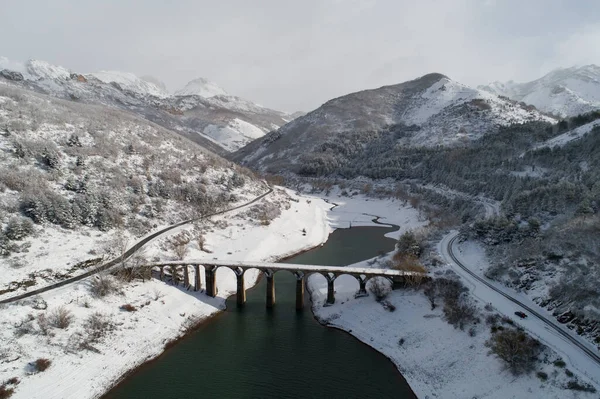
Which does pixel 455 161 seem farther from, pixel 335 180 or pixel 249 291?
pixel 249 291

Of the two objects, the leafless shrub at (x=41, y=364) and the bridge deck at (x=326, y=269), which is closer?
the leafless shrub at (x=41, y=364)

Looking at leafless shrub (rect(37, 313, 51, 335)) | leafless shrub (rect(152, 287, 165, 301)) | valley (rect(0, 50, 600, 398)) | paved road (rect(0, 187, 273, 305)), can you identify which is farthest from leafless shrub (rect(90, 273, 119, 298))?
leafless shrub (rect(37, 313, 51, 335))

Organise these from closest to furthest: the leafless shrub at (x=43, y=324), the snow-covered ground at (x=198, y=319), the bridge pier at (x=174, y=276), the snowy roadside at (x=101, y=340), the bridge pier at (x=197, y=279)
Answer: the snow-covered ground at (x=198, y=319)
the snowy roadside at (x=101, y=340)
the leafless shrub at (x=43, y=324)
the bridge pier at (x=174, y=276)
the bridge pier at (x=197, y=279)

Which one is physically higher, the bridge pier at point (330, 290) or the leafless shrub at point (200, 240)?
the leafless shrub at point (200, 240)

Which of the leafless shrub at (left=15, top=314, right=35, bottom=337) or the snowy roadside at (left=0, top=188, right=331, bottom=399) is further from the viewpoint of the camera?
the leafless shrub at (left=15, top=314, right=35, bottom=337)

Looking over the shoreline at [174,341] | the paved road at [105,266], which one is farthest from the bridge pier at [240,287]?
the paved road at [105,266]

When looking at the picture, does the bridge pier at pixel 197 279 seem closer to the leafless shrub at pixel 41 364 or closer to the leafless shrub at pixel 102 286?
the leafless shrub at pixel 102 286

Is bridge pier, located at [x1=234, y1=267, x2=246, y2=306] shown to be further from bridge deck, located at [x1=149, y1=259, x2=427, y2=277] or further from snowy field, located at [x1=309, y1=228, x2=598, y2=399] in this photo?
snowy field, located at [x1=309, y1=228, x2=598, y2=399]

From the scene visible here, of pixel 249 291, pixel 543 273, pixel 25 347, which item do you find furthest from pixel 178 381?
pixel 543 273

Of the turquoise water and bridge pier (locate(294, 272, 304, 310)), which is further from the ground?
bridge pier (locate(294, 272, 304, 310))
